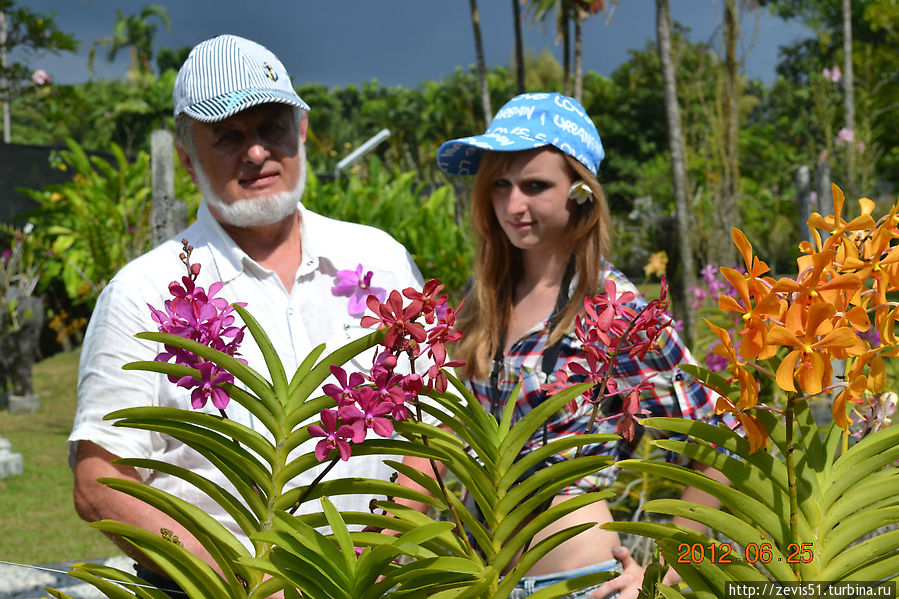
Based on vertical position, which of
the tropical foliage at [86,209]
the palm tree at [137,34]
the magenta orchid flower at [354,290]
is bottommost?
the magenta orchid flower at [354,290]

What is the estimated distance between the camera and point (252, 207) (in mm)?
1886

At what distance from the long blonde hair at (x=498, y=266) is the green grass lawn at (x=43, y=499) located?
378 centimetres

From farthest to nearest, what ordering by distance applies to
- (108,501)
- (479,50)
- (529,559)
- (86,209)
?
(479,50)
(86,209)
(108,501)
(529,559)

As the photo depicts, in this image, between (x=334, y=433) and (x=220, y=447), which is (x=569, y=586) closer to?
(x=334, y=433)

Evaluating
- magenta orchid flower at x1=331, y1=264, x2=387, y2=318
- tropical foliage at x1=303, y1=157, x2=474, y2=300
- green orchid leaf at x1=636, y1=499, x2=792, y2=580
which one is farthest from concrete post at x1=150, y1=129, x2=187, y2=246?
green orchid leaf at x1=636, y1=499, x2=792, y2=580

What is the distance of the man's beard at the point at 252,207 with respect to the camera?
1.89 metres

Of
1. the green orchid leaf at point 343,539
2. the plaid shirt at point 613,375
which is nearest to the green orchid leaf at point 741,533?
the green orchid leaf at point 343,539

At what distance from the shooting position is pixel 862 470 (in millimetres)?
797

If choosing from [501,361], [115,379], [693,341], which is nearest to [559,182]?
[501,361]

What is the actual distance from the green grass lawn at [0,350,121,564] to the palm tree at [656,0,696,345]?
4.64 metres

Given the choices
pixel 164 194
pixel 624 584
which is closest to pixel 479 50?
pixel 164 194

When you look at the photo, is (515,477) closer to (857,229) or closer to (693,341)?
(857,229)

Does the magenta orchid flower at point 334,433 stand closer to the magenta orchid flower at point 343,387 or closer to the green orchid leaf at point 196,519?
the magenta orchid flower at point 343,387

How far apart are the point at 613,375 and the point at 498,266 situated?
0.51m
